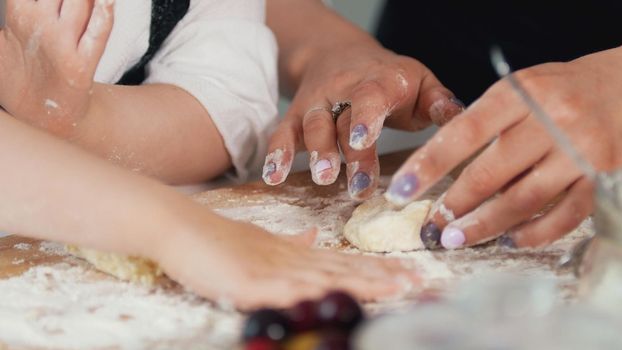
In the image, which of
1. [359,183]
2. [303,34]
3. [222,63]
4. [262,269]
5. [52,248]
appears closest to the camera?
[262,269]

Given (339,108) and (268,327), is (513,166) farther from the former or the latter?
(268,327)

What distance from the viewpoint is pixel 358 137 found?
3.82ft

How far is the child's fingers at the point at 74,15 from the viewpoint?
995 millimetres

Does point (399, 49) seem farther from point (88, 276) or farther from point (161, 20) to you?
point (88, 276)

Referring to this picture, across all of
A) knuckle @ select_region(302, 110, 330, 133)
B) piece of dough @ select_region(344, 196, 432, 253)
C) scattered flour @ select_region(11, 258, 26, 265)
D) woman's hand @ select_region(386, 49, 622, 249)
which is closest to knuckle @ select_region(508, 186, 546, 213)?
woman's hand @ select_region(386, 49, 622, 249)

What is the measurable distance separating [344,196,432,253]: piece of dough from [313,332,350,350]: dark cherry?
42cm

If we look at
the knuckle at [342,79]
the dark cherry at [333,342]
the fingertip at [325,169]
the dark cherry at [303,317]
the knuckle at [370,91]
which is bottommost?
the fingertip at [325,169]

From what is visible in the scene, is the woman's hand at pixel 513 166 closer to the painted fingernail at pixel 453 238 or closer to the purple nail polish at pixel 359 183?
the painted fingernail at pixel 453 238

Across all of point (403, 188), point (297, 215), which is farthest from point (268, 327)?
point (297, 215)

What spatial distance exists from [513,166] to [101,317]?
0.46m

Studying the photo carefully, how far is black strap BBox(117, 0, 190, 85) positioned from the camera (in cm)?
135

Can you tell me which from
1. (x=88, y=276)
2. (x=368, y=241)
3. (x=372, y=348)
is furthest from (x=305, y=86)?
(x=372, y=348)

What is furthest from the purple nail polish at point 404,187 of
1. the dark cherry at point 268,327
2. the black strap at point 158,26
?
the black strap at point 158,26

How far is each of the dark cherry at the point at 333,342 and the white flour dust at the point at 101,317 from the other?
189 mm
